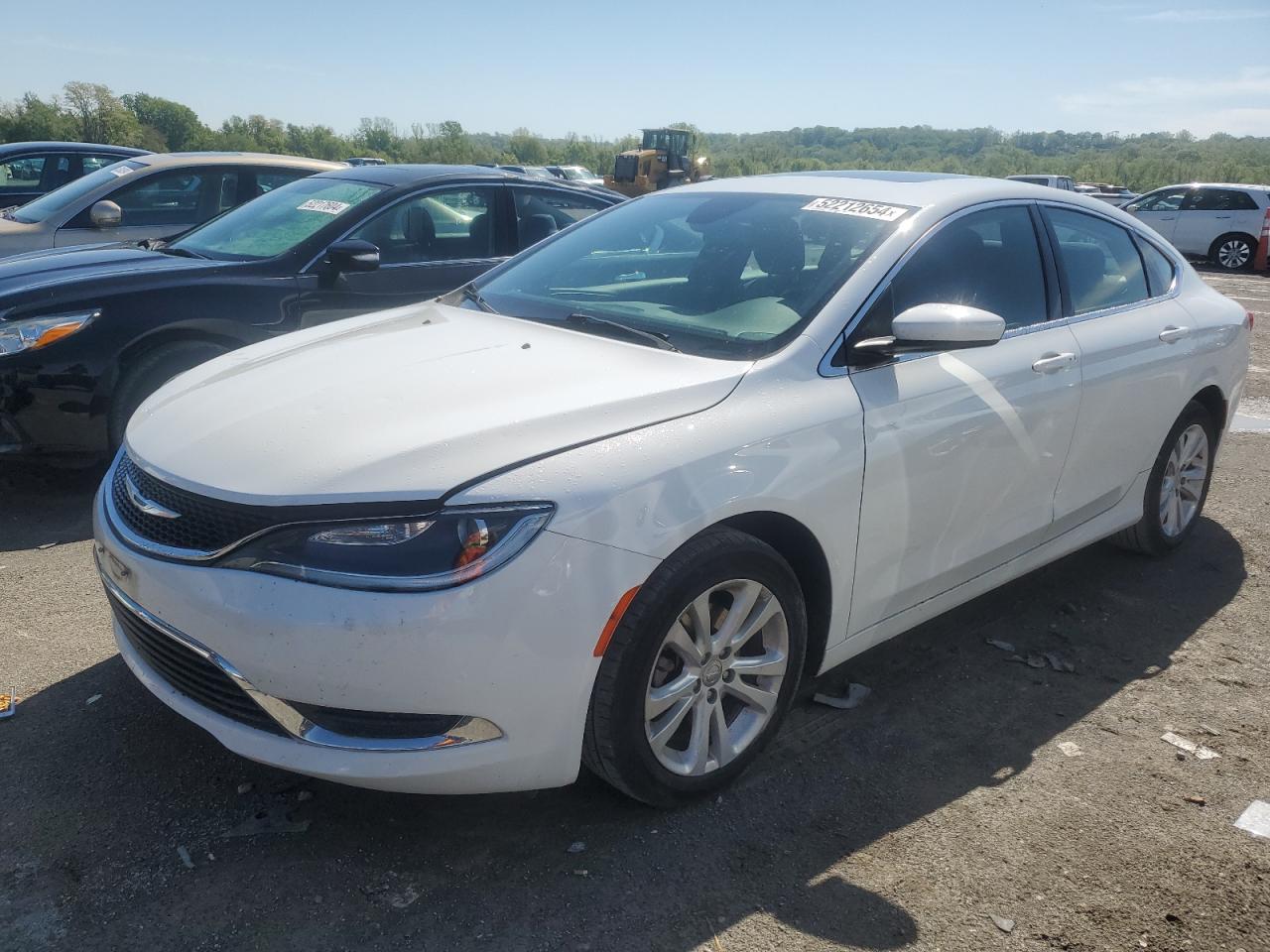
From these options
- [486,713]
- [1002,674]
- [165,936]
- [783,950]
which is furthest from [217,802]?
[1002,674]

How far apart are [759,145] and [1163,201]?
122892mm

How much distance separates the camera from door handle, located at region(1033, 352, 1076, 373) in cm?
350

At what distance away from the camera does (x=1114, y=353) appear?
3859mm

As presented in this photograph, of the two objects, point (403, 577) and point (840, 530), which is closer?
point (403, 577)

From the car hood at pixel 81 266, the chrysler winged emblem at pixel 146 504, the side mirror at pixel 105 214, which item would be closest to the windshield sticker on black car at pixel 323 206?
the car hood at pixel 81 266

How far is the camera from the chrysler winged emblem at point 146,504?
249cm

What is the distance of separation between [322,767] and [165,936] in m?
0.48

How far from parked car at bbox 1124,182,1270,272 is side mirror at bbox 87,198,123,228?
18282 millimetres

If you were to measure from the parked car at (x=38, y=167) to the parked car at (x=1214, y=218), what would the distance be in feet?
58.3

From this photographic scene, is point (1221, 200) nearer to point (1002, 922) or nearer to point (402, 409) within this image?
point (1002, 922)

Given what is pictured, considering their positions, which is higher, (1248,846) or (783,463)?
(783,463)

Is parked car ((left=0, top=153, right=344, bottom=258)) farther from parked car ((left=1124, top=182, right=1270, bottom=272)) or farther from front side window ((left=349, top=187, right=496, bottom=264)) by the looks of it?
parked car ((left=1124, top=182, right=1270, bottom=272))

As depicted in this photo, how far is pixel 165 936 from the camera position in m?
2.23

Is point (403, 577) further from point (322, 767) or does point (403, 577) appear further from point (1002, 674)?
point (1002, 674)
